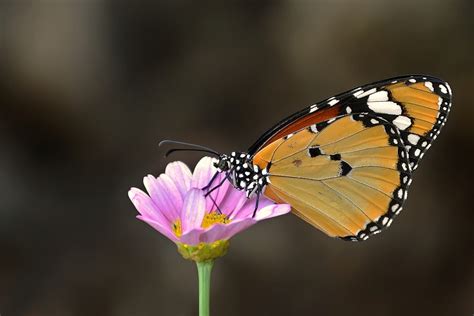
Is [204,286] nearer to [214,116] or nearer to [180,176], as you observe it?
[180,176]

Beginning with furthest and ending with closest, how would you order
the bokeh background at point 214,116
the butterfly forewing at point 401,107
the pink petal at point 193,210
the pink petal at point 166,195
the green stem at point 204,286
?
1. the bokeh background at point 214,116
2. the butterfly forewing at point 401,107
3. the pink petal at point 166,195
4. the pink petal at point 193,210
5. the green stem at point 204,286

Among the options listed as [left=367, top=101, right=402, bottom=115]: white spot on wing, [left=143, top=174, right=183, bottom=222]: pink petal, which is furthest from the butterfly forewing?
[left=143, top=174, right=183, bottom=222]: pink petal

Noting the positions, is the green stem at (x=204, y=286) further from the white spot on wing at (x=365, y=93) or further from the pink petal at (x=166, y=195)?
the white spot on wing at (x=365, y=93)

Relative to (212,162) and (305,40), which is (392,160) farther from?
(305,40)

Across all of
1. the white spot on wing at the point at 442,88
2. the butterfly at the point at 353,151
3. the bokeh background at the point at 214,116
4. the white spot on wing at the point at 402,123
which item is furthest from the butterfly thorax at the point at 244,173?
the bokeh background at the point at 214,116

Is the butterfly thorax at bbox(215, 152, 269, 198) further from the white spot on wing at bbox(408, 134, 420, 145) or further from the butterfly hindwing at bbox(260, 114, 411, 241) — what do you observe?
the white spot on wing at bbox(408, 134, 420, 145)

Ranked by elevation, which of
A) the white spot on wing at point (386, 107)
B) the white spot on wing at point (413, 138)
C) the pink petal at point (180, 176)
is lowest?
the pink petal at point (180, 176)

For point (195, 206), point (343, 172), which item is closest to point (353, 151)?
point (343, 172)
